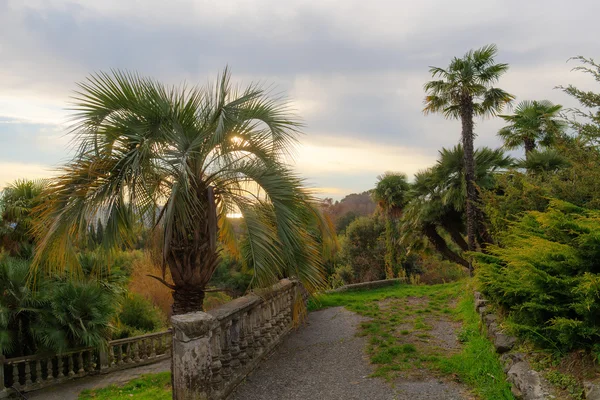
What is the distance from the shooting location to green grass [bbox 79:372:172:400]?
8.22 meters

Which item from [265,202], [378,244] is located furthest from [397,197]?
[265,202]

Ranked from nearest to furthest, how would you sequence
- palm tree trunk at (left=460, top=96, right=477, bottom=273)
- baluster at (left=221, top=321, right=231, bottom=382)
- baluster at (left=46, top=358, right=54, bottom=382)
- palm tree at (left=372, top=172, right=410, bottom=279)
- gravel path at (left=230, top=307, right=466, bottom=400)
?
gravel path at (left=230, top=307, right=466, bottom=400) → baluster at (left=221, top=321, right=231, bottom=382) → baluster at (left=46, top=358, right=54, bottom=382) → palm tree trunk at (left=460, top=96, right=477, bottom=273) → palm tree at (left=372, top=172, right=410, bottom=279)

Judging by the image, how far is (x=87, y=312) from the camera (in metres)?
10.5

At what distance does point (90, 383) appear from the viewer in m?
10.8

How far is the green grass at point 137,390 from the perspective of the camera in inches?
324

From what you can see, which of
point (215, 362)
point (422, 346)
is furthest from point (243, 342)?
point (422, 346)

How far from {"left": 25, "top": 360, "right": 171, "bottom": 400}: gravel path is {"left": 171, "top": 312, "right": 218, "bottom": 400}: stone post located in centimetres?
671

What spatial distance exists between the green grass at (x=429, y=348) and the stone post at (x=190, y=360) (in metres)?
2.28

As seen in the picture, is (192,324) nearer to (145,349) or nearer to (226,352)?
(226,352)

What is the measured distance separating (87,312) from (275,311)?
5.59m

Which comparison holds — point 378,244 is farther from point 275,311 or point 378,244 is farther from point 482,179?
point 275,311

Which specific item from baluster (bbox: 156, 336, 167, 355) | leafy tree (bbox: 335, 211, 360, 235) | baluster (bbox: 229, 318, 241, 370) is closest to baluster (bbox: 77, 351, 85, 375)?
baluster (bbox: 156, 336, 167, 355)

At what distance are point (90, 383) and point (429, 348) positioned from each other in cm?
866

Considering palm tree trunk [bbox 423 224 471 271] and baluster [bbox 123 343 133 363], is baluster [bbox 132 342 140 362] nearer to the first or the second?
baluster [bbox 123 343 133 363]
